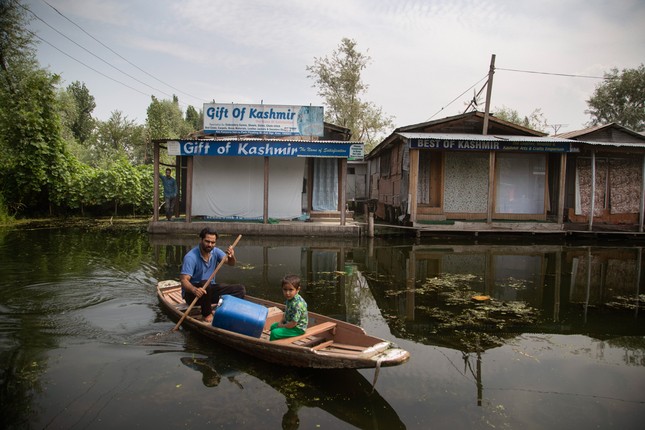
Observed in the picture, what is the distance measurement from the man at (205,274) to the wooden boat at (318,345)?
233 mm

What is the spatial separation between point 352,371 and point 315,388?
0.53 meters

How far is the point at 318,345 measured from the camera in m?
4.74

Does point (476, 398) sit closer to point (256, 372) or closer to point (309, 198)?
point (256, 372)

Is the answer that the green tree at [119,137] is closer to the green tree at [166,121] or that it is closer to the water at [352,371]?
the green tree at [166,121]

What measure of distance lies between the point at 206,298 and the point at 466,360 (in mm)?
3398

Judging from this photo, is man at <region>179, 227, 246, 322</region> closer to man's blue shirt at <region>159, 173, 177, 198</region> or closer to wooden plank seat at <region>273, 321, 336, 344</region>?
wooden plank seat at <region>273, 321, 336, 344</region>

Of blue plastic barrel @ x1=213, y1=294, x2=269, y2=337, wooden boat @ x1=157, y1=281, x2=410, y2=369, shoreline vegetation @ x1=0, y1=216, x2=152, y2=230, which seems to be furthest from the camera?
shoreline vegetation @ x1=0, y1=216, x2=152, y2=230

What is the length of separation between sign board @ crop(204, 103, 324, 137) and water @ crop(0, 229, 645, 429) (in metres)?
6.91

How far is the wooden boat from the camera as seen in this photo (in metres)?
4.02

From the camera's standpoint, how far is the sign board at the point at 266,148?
14.7m

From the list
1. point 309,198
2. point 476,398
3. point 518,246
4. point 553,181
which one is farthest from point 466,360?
point 553,181

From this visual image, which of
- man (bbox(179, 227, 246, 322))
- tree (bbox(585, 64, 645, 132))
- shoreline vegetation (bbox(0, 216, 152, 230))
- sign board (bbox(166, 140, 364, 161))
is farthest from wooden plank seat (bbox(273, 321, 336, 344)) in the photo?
tree (bbox(585, 64, 645, 132))

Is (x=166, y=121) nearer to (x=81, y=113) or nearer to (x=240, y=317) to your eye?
(x=81, y=113)

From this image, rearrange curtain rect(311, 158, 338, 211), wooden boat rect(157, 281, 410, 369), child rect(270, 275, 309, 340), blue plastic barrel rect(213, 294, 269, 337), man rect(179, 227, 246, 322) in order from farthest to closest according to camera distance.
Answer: curtain rect(311, 158, 338, 211) → man rect(179, 227, 246, 322) → blue plastic barrel rect(213, 294, 269, 337) → child rect(270, 275, 309, 340) → wooden boat rect(157, 281, 410, 369)
